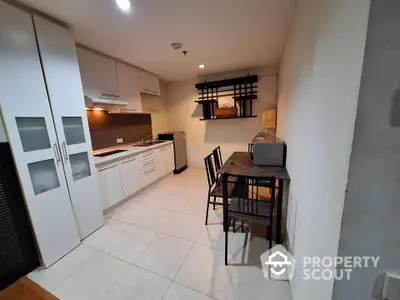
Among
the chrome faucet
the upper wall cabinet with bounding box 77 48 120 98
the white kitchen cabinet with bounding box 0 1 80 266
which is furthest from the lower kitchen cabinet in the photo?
the upper wall cabinet with bounding box 77 48 120 98

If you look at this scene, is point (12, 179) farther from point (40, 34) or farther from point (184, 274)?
point (184, 274)

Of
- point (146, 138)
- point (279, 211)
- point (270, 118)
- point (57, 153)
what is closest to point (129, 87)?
point (146, 138)

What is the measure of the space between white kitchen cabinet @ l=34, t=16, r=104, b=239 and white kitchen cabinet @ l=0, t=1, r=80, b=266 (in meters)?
0.05

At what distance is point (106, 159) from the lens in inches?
94.6

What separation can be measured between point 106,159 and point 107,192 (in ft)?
1.61

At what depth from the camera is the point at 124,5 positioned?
4.95 ft

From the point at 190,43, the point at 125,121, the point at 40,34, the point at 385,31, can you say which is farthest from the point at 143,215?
the point at 385,31

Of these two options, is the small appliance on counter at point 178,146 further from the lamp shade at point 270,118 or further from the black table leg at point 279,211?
the black table leg at point 279,211

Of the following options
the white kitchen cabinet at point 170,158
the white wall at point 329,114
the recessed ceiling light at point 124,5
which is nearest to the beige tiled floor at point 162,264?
the white wall at point 329,114

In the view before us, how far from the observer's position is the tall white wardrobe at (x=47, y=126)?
1.42 m

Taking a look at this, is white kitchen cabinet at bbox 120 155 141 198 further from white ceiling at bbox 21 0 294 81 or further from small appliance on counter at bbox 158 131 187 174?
white ceiling at bbox 21 0 294 81

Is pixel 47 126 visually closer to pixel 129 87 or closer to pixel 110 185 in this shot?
pixel 110 185

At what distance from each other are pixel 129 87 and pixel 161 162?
1.63 metres

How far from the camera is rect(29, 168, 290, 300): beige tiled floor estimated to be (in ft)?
4.52
